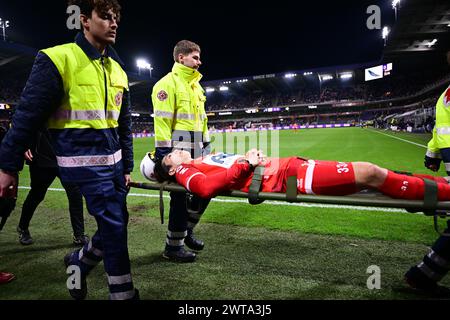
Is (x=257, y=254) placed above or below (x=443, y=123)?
below

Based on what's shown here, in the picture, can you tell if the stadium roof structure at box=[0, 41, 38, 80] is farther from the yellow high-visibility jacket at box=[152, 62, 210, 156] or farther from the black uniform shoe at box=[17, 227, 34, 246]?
the yellow high-visibility jacket at box=[152, 62, 210, 156]

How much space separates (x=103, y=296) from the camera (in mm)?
2592

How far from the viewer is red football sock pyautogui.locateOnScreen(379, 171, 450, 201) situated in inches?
85.0

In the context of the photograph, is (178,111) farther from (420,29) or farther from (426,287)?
(420,29)

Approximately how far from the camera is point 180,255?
3.24 meters

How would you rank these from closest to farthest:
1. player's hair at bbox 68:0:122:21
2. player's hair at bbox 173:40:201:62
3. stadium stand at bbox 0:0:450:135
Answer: player's hair at bbox 68:0:122:21 < player's hair at bbox 173:40:201:62 < stadium stand at bbox 0:0:450:135

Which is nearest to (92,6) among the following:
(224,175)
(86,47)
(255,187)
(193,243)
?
(86,47)

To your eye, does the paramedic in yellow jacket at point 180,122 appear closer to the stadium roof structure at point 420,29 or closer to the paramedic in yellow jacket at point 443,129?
the paramedic in yellow jacket at point 443,129

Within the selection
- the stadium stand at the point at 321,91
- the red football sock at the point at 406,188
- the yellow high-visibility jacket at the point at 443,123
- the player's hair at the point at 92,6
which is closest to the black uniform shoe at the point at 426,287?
the red football sock at the point at 406,188

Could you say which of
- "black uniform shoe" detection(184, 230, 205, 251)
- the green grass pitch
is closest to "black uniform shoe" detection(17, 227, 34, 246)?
the green grass pitch

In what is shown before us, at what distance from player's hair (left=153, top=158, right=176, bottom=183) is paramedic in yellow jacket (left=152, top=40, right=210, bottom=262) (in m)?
0.11

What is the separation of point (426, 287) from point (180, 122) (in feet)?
9.21

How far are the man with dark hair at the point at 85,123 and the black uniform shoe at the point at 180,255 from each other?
1.02 meters
